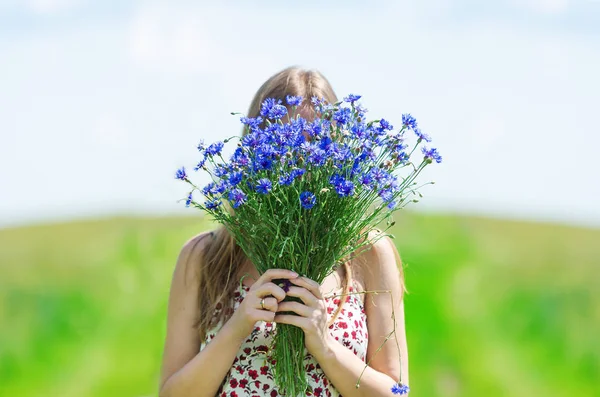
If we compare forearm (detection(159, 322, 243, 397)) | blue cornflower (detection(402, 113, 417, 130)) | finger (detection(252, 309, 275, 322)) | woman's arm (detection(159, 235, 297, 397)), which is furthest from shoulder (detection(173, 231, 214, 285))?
blue cornflower (detection(402, 113, 417, 130))

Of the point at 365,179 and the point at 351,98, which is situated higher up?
the point at 351,98

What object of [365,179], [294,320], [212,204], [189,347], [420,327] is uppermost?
[365,179]

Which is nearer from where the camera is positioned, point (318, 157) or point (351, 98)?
point (318, 157)

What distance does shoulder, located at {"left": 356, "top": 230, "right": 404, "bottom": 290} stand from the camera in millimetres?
2188

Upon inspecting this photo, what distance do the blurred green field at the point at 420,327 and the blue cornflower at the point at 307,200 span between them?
12.2 feet

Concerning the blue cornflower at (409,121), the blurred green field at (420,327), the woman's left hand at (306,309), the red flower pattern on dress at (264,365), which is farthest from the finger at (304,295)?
the blurred green field at (420,327)

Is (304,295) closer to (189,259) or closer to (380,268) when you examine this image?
(380,268)

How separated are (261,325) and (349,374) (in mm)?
304

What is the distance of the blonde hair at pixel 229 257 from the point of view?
2164 mm

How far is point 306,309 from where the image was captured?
1.82 m

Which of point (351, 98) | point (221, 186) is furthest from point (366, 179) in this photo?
point (221, 186)

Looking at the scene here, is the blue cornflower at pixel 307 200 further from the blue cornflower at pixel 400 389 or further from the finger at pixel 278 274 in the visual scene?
the blue cornflower at pixel 400 389

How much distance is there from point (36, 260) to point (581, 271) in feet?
25.5

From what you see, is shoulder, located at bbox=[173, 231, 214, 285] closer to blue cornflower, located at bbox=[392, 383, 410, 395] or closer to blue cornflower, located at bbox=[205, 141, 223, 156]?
blue cornflower, located at bbox=[205, 141, 223, 156]
